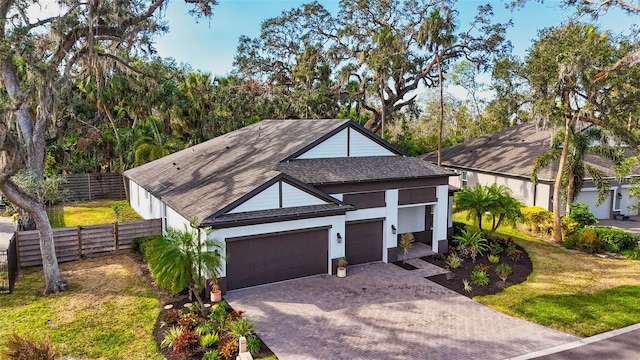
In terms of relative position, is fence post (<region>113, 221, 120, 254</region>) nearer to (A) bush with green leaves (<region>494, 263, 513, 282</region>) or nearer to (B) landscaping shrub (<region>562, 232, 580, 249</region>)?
(A) bush with green leaves (<region>494, 263, 513, 282</region>)

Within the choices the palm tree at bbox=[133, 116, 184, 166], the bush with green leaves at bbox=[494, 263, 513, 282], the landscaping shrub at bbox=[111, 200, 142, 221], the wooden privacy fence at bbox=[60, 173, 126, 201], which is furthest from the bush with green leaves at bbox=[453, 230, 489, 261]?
the wooden privacy fence at bbox=[60, 173, 126, 201]

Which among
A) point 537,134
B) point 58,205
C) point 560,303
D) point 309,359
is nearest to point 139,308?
point 309,359

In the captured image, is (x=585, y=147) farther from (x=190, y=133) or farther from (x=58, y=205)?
(x=58, y=205)

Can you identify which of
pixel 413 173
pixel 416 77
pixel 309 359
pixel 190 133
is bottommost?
pixel 309 359

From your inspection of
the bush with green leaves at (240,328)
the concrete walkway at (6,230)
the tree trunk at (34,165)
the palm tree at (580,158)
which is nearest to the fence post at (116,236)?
the tree trunk at (34,165)

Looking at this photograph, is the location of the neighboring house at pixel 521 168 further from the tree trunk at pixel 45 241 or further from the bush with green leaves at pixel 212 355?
the tree trunk at pixel 45 241

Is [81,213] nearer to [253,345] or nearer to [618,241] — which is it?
[253,345]
